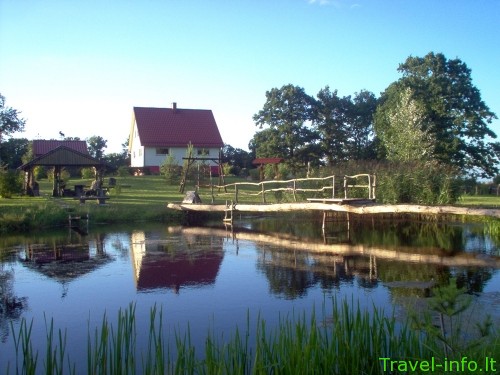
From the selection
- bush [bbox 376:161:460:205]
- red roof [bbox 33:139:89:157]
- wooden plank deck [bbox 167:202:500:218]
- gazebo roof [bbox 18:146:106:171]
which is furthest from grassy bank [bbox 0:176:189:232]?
red roof [bbox 33:139:89:157]

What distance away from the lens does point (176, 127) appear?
44.7 meters

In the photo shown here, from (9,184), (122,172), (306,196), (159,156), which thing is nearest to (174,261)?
(306,196)

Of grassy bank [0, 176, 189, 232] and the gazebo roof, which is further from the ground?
the gazebo roof

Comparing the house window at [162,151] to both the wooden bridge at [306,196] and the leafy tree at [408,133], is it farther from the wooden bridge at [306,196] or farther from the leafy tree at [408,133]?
the leafy tree at [408,133]

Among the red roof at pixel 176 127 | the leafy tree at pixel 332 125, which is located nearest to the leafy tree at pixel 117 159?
the red roof at pixel 176 127

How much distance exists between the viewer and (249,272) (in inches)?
540

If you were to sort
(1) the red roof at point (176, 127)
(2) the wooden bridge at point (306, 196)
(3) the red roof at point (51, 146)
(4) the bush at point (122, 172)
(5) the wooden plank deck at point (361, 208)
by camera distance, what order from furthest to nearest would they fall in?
1. (3) the red roof at point (51, 146)
2. (1) the red roof at point (176, 127)
3. (4) the bush at point (122, 172)
4. (2) the wooden bridge at point (306, 196)
5. (5) the wooden plank deck at point (361, 208)

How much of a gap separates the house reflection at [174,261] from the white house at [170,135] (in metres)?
23.0

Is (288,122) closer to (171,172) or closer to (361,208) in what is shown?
(171,172)

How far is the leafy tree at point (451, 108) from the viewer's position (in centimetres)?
3738

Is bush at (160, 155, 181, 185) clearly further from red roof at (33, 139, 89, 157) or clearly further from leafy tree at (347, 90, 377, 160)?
leafy tree at (347, 90, 377, 160)

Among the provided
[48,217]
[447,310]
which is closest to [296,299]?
[447,310]

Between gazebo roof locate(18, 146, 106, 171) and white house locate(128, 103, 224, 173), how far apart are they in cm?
1373

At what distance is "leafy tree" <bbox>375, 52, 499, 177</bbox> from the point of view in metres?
37.4
